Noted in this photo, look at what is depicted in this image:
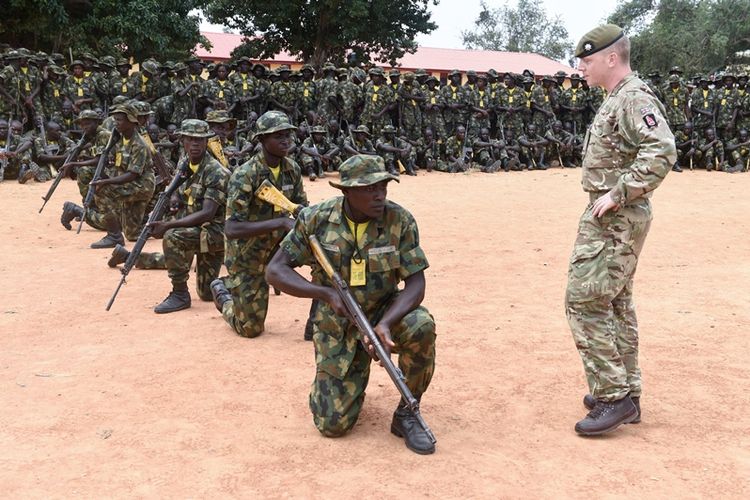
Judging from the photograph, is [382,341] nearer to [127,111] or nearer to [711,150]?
[127,111]

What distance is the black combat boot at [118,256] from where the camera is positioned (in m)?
8.02

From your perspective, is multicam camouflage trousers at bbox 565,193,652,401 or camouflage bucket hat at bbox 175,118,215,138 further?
camouflage bucket hat at bbox 175,118,215,138

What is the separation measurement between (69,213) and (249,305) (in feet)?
17.6

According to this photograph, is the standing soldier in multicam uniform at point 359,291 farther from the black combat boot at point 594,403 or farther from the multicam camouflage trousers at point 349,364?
the black combat boot at point 594,403

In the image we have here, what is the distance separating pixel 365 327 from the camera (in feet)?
12.2

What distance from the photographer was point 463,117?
18.5 m

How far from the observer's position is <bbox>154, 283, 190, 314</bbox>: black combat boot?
21.5 feet

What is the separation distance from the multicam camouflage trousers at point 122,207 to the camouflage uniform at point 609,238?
6.44m

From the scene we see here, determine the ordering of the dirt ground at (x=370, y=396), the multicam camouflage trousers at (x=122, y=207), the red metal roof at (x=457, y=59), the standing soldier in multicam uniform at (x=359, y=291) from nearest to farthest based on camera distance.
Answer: the dirt ground at (x=370, y=396) < the standing soldier in multicam uniform at (x=359, y=291) < the multicam camouflage trousers at (x=122, y=207) < the red metal roof at (x=457, y=59)

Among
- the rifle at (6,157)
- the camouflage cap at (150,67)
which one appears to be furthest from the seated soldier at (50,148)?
the camouflage cap at (150,67)

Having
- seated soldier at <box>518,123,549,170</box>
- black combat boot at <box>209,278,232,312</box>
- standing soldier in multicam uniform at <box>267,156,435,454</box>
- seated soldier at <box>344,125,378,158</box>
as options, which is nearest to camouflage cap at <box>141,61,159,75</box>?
seated soldier at <box>344,125,378,158</box>

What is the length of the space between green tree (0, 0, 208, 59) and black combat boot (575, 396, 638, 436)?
17215 mm

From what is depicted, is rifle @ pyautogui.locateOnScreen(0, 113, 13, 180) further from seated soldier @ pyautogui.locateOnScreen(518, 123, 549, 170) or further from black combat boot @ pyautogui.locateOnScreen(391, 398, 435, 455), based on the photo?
black combat boot @ pyautogui.locateOnScreen(391, 398, 435, 455)

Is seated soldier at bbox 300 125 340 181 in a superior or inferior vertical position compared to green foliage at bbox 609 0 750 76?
inferior
